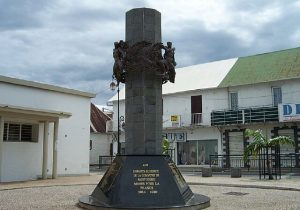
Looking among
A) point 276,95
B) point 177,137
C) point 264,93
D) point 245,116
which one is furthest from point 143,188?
point 177,137

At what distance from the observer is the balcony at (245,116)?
31516 millimetres

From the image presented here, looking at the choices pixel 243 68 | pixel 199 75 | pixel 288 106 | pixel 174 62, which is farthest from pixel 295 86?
pixel 174 62

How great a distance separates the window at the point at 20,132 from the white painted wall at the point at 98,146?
811 inches

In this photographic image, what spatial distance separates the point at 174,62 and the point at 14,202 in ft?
19.8

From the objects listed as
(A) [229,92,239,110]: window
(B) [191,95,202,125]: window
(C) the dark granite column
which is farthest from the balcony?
(C) the dark granite column

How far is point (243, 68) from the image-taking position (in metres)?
36.0

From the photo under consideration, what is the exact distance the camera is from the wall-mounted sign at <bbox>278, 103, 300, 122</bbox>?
2985cm

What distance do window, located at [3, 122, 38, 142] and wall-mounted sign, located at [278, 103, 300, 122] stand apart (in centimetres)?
1724

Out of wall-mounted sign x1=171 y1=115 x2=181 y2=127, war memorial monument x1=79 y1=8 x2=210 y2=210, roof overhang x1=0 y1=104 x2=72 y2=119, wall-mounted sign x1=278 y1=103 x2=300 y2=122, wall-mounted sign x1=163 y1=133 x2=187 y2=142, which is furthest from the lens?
wall-mounted sign x1=163 y1=133 x2=187 y2=142

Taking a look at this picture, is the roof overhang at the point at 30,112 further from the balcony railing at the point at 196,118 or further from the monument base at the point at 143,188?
the balcony railing at the point at 196,118

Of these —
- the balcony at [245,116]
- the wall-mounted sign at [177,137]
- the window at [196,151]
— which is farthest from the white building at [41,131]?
the window at [196,151]

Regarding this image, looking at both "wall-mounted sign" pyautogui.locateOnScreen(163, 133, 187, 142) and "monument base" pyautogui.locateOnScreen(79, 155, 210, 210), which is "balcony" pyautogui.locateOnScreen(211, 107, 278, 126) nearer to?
"wall-mounted sign" pyautogui.locateOnScreen(163, 133, 187, 142)

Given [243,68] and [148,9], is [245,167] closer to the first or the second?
[243,68]

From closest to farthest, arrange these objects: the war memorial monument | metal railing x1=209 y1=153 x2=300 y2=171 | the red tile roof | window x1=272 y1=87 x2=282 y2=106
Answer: the war memorial monument < metal railing x1=209 y1=153 x2=300 y2=171 < window x1=272 y1=87 x2=282 y2=106 < the red tile roof
